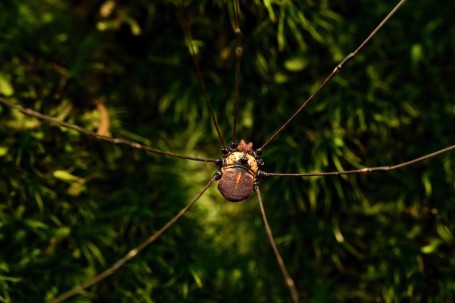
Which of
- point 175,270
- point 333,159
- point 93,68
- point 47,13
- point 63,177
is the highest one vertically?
point 47,13

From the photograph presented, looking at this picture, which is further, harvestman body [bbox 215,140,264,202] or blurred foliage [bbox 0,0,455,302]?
blurred foliage [bbox 0,0,455,302]

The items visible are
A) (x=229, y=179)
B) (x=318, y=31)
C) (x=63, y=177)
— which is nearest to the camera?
(x=229, y=179)

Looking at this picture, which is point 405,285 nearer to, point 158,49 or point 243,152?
point 243,152

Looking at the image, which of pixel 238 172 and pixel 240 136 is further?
pixel 240 136

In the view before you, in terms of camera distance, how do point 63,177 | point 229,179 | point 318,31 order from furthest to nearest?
1. point 318,31
2. point 63,177
3. point 229,179

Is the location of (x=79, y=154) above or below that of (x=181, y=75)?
below

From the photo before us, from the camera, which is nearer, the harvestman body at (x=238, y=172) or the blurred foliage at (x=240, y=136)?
the harvestman body at (x=238, y=172)

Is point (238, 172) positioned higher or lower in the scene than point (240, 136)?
lower

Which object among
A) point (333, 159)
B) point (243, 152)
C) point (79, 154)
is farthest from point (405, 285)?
point (79, 154)
